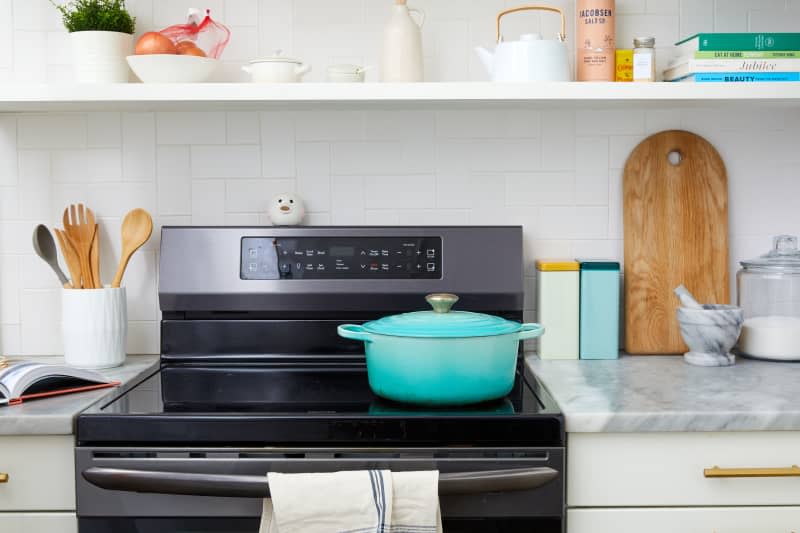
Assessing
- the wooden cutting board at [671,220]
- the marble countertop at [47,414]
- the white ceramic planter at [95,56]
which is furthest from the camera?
the wooden cutting board at [671,220]

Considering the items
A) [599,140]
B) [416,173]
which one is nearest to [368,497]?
[416,173]

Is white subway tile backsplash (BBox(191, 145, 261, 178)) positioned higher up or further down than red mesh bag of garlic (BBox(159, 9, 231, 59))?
further down

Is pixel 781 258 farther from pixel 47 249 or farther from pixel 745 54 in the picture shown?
pixel 47 249

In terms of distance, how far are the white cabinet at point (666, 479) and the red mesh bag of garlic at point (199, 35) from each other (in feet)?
3.83

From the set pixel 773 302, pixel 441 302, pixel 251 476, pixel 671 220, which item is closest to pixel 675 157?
pixel 671 220

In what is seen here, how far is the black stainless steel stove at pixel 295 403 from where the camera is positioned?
1.41 meters

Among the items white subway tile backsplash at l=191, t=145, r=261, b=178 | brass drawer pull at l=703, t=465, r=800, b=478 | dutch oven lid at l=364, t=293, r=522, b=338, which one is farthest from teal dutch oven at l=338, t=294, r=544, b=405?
white subway tile backsplash at l=191, t=145, r=261, b=178

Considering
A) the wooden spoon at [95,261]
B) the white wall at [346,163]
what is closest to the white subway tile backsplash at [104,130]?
the white wall at [346,163]

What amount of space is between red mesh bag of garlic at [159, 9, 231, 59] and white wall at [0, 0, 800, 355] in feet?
Result: 0.36

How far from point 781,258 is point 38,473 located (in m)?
1.64

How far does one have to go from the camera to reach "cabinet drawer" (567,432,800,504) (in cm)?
147

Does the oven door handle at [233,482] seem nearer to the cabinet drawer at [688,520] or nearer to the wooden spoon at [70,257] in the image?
the cabinet drawer at [688,520]

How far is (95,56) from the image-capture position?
1.89 metres

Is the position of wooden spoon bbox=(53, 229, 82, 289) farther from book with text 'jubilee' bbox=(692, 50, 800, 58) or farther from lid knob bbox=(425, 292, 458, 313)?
book with text 'jubilee' bbox=(692, 50, 800, 58)
